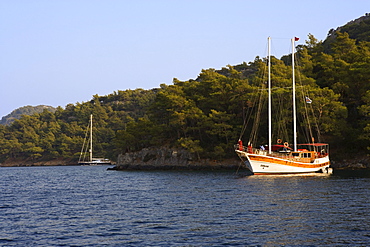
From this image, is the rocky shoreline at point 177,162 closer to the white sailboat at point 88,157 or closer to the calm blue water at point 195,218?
the calm blue water at point 195,218

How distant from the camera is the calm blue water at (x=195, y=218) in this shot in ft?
72.0

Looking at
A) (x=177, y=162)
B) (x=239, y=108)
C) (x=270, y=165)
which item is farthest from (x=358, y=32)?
(x=270, y=165)

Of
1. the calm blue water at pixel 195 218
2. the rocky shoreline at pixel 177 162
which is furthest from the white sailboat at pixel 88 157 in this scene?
the calm blue water at pixel 195 218

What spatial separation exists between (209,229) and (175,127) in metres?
77.0

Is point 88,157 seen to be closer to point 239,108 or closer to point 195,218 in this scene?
point 239,108

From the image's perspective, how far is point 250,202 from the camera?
111 ft

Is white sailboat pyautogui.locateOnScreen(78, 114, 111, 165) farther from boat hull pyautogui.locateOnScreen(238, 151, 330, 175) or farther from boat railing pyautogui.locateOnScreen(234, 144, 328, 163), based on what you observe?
boat hull pyautogui.locateOnScreen(238, 151, 330, 175)

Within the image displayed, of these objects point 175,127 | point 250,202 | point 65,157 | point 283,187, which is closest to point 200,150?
point 175,127

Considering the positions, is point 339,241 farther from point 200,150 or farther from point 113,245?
point 200,150

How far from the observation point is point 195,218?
2761 centimetres

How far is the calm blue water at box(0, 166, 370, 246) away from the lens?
72.0ft

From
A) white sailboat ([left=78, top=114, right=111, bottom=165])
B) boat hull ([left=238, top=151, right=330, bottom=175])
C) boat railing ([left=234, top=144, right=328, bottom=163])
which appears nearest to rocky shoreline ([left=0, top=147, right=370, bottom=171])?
boat railing ([left=234, top=144, right=328, bottom=163])

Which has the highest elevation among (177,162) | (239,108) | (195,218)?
(239,108)

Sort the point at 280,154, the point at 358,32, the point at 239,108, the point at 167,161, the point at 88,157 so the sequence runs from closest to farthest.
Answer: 1. the point at 280,154
2. the point at 239,108
3. the point at 167,161
4. the point at 358,32
5. the point at 88,157
